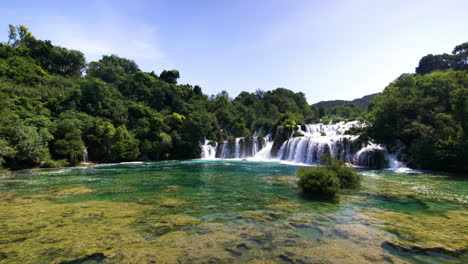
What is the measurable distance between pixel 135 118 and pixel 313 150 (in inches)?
1338

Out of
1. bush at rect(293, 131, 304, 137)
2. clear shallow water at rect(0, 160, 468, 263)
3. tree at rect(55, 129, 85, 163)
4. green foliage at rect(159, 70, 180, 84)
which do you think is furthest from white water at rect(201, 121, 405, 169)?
green foliage at rect(159, 70, 180, 84)

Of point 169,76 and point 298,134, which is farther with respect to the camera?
point 169,76

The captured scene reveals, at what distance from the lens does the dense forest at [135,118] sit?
20594 millimetres

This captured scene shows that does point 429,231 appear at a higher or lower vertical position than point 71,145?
lower

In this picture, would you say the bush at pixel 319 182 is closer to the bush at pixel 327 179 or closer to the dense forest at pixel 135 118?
the bush at pixel 327 179

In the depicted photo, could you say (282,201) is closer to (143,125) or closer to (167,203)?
(167,203)

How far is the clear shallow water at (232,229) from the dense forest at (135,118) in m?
14.4

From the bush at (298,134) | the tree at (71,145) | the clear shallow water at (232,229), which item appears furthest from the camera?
the bush at (298,134)

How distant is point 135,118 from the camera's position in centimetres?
4272

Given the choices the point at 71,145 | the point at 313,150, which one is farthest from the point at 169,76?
the point at 313,150

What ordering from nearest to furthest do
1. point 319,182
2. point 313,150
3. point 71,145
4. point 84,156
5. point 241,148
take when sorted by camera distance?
point 319,182, point 71,145, point 313,150, point 84,156, point 241,148

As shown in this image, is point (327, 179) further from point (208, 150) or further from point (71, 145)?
point (208, 150)

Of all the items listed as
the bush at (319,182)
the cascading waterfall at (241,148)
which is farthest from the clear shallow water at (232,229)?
the cascading waterfall at (241,148)

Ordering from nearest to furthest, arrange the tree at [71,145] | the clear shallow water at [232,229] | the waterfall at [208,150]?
the clear shallow water at [232,229] → the tree at [71,145] → the waterfall at [208,150]
